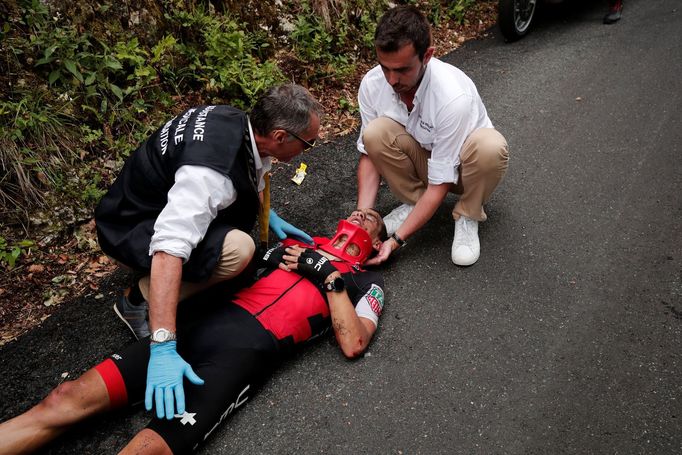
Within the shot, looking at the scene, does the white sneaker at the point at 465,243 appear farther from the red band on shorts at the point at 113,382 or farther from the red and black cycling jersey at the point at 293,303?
the red band on shorts at the point at 113,382

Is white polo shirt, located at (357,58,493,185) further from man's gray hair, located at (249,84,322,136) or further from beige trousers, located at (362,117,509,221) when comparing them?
man's gray hair, located at (249,84,322,136)

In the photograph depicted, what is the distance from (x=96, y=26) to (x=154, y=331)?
305cm

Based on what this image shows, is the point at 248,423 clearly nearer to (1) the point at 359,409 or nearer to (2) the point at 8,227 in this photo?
(1) the point at 359,409

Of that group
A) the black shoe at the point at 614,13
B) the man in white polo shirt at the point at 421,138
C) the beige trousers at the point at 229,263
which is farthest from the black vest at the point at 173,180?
the black shoe at the point at 614,13

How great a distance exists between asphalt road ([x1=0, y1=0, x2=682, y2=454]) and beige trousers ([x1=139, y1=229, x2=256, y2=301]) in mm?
491

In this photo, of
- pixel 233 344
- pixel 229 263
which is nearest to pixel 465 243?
pixel 229 263

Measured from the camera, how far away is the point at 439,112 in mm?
2988

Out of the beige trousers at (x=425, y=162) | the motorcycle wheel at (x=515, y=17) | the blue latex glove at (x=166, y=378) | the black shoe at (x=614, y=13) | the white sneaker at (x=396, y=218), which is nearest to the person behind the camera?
the blue latex glove at (x=166, y=378)

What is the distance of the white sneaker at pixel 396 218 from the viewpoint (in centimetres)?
353

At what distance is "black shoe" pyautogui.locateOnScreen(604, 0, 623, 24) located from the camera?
6215 mm

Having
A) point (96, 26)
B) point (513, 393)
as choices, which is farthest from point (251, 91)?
point (513, 393)

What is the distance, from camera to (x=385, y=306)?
119 inches

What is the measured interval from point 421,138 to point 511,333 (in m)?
1.28

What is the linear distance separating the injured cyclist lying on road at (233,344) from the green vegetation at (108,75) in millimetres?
1452
